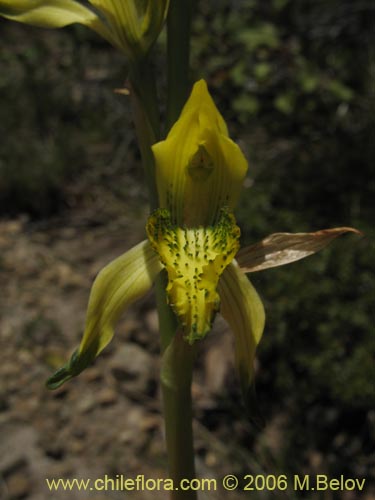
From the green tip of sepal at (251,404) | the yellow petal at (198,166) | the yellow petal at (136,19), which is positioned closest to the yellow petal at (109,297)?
the yellow petal at (198,166)

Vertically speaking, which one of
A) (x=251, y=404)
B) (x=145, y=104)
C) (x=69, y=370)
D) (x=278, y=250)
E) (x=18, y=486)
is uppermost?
(x=145, y=104)

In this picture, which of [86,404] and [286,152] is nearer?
[86,404]

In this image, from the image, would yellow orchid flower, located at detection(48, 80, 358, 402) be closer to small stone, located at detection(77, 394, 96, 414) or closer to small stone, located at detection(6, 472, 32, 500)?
small stone, located at detection(6, 472, 32, 500)

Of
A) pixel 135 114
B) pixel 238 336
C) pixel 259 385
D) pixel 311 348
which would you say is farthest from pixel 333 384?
pixel 135 114

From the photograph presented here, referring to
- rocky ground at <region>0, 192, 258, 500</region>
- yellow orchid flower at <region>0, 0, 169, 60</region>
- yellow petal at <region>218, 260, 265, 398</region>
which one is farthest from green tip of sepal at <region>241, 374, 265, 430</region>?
rocky ground at <region>0, 192, 258, 500</region>

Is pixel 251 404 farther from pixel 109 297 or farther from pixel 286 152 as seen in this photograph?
pixel 286 152

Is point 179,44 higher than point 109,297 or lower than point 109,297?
higher

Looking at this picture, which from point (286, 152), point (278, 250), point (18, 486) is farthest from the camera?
point (286, 152)

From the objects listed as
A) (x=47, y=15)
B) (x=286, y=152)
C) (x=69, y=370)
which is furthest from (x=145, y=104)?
(x=286, y=152)
